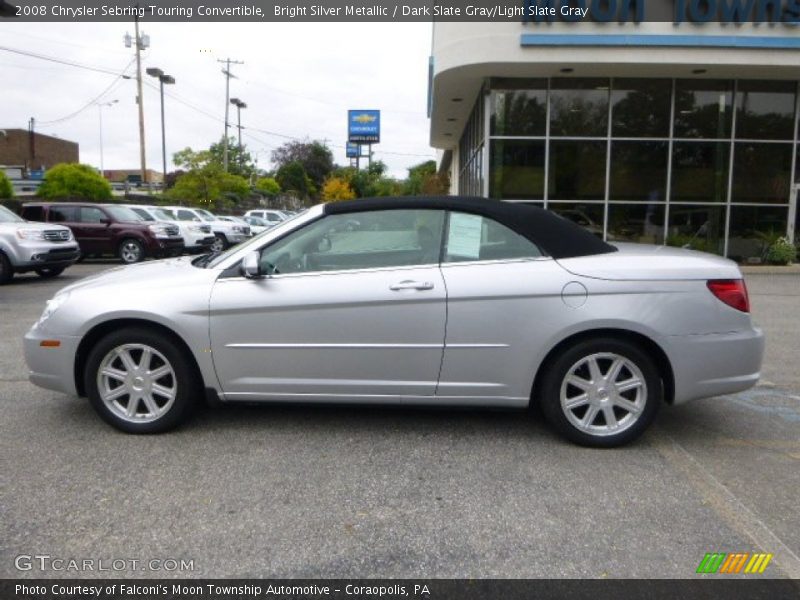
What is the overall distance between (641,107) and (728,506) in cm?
1573

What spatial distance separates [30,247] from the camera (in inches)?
524

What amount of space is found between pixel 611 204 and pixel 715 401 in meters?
13.0

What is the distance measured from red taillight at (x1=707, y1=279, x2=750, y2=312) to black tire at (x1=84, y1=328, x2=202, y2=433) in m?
3.34

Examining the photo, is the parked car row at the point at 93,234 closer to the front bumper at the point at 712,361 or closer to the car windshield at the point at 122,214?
the car windshield at the point at 122,214

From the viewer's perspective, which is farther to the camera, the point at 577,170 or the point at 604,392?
the point at 577,170

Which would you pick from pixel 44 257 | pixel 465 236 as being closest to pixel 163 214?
pixel 44 257

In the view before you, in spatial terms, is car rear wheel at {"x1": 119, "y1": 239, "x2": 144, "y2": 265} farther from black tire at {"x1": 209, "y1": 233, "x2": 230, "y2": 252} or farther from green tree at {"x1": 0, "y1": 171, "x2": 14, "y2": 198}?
green tree at {"x1": 0, "y1": 171, "x2": 14, "y2": 198}

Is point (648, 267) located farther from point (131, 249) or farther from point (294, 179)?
point (294, 179)

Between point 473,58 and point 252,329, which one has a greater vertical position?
point 473,58

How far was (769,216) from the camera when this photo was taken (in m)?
17.8

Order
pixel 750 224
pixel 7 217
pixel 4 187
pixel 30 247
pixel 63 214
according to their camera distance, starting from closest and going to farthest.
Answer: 1. pixel 30 247
2. pixel 7 217
3. pixel 750 224
4. pixel 63 214
5. pixel 4 187

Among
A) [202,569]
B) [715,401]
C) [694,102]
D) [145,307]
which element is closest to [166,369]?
[145,307]

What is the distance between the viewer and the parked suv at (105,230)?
17781 mm

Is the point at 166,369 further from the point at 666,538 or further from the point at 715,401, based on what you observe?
the point at 715,401
